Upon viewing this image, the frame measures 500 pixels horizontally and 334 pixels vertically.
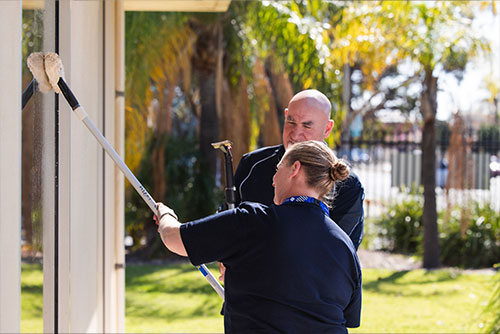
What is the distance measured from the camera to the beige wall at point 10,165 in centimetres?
247

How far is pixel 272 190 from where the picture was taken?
3338mm

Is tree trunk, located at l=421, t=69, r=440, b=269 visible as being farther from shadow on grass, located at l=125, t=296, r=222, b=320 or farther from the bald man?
the bald man

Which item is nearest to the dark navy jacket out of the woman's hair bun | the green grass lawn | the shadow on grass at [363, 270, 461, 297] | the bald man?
the bald man

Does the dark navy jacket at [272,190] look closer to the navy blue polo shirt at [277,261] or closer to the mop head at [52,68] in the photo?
the navy blue polo shirt at [277,261]

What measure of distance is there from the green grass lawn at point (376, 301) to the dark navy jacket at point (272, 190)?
321 cm

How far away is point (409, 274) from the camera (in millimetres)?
9109

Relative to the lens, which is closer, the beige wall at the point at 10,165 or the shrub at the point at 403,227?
the beige wall at the point at 10,165

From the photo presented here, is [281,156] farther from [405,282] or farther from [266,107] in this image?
[266,107]

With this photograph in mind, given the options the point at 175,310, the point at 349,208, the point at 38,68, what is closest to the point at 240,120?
the point at 175,310

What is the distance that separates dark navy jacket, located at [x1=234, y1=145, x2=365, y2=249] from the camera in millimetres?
3164

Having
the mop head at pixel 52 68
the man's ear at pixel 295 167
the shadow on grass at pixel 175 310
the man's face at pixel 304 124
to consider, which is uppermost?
the mop head at pixel 52 68

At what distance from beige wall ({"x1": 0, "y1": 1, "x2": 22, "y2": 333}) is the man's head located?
1358 millimetres

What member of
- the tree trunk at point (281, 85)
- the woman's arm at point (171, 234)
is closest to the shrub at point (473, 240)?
the tree trunk at point (281, 85)

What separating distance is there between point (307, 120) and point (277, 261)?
1.27 meters
